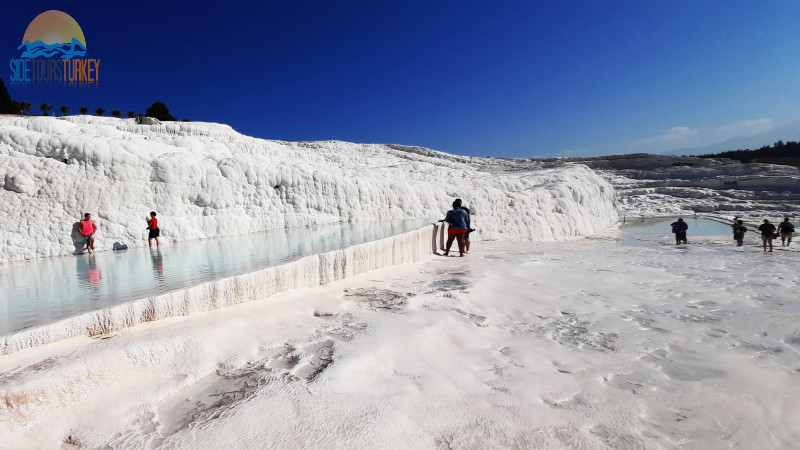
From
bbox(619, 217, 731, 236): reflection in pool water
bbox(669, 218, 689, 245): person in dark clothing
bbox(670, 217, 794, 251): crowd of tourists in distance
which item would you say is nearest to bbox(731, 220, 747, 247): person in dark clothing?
bbox(670, 217, 794, 251): crowd of tourists in distance

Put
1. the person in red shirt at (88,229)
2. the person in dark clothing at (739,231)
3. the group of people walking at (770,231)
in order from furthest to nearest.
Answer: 1. the person in dark clothing at (739,231)
2. the group of people walking at (770,231)
3. the person in red shirt at (88,229)

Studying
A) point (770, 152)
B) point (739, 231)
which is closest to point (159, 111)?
point (739, 231)

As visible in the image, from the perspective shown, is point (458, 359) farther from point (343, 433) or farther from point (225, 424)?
point (225, 424)

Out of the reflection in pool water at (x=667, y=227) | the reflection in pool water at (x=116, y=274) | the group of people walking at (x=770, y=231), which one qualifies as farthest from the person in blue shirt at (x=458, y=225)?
the reflection in pool water at (x=667, y=227)

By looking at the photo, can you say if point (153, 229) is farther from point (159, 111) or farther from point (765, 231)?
point (159, 111)

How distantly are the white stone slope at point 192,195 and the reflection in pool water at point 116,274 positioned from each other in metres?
0.85

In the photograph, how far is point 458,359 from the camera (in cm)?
257

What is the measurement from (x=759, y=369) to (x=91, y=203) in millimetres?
7846

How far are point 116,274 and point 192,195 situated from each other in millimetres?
3764

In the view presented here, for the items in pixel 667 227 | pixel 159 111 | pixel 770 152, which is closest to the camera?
pixel 667 227

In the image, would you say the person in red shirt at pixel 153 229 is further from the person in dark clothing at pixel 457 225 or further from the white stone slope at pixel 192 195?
the person in dark clothing at pixel 457 225

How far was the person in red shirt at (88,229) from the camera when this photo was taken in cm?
579

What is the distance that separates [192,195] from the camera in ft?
23.9

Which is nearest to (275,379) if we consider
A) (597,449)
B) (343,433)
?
(343,433)
